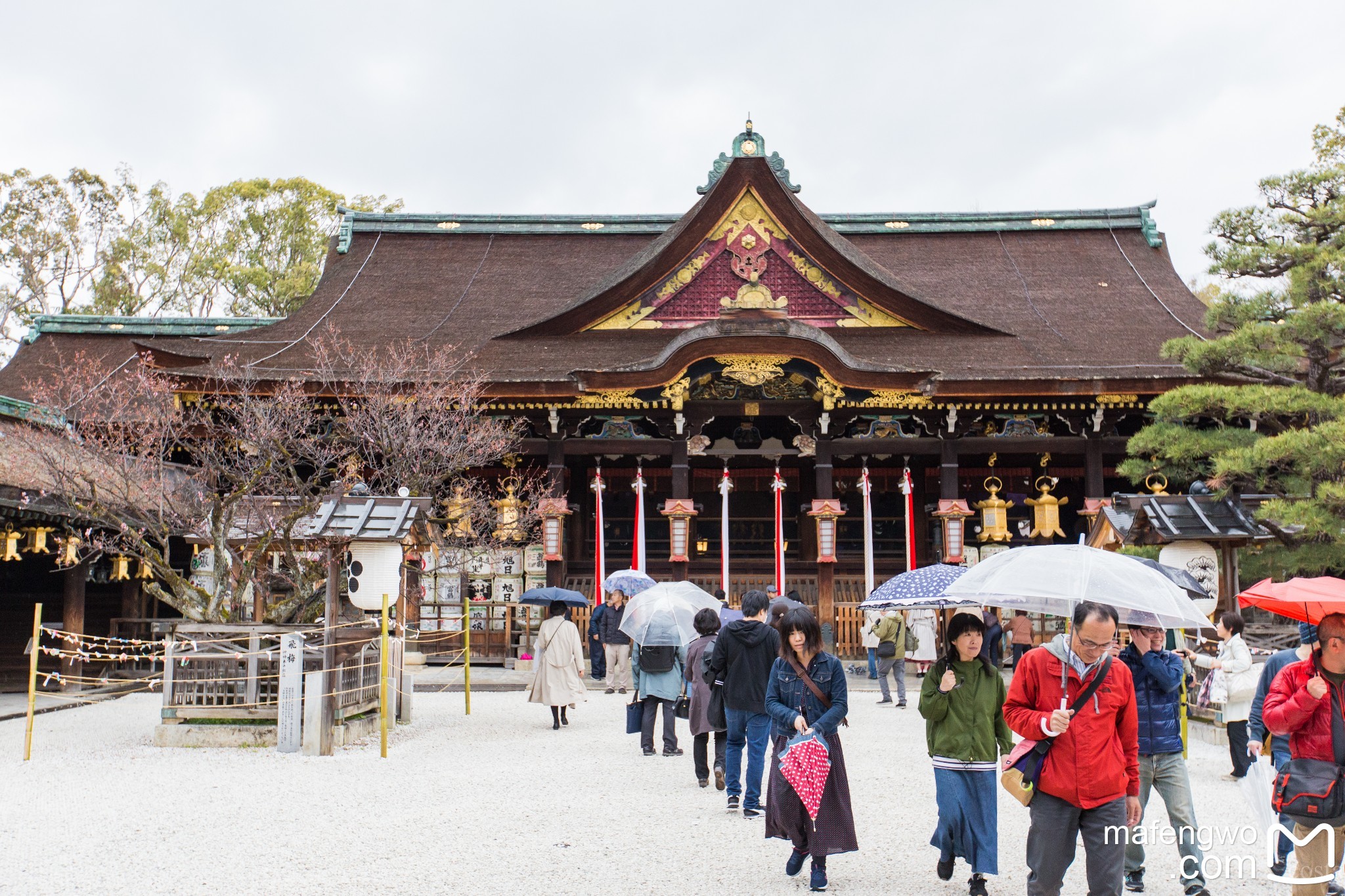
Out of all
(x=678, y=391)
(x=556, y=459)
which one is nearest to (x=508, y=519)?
(x=556, y=459)

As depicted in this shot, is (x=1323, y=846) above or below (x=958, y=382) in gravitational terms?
below

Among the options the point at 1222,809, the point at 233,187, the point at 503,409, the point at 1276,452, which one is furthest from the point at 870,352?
the point at 233,187

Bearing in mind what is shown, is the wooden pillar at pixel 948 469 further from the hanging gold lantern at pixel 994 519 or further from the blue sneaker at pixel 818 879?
the blue sneaker at pixel 818 879

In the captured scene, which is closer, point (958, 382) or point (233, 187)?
point (958, 382)

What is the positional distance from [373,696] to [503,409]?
7.02 m

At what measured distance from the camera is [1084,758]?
13.9 ft

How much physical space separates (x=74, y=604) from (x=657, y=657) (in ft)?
32.7

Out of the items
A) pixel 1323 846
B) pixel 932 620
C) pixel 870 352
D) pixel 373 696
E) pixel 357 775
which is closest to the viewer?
pixel 1323 846

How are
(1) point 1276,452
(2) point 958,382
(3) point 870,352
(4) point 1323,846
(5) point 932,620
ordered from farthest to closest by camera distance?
(3) point 870,352 → (2) point 958,382 → (5) point 932,620 → (1) point 1276,452 → (4) point 1323,846

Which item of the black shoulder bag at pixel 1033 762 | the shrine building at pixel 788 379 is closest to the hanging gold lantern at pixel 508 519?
the shrine building at pixel 788 379

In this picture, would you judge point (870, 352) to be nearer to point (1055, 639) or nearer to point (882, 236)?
point (882, 236)

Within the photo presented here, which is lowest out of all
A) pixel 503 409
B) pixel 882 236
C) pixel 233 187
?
pixel 503 409

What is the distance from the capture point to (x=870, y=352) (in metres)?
17.3

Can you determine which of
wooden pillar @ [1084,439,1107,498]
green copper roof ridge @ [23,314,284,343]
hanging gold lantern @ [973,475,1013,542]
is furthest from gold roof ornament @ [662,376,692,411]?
green copper roof ridge @ [23,314,284,343]
